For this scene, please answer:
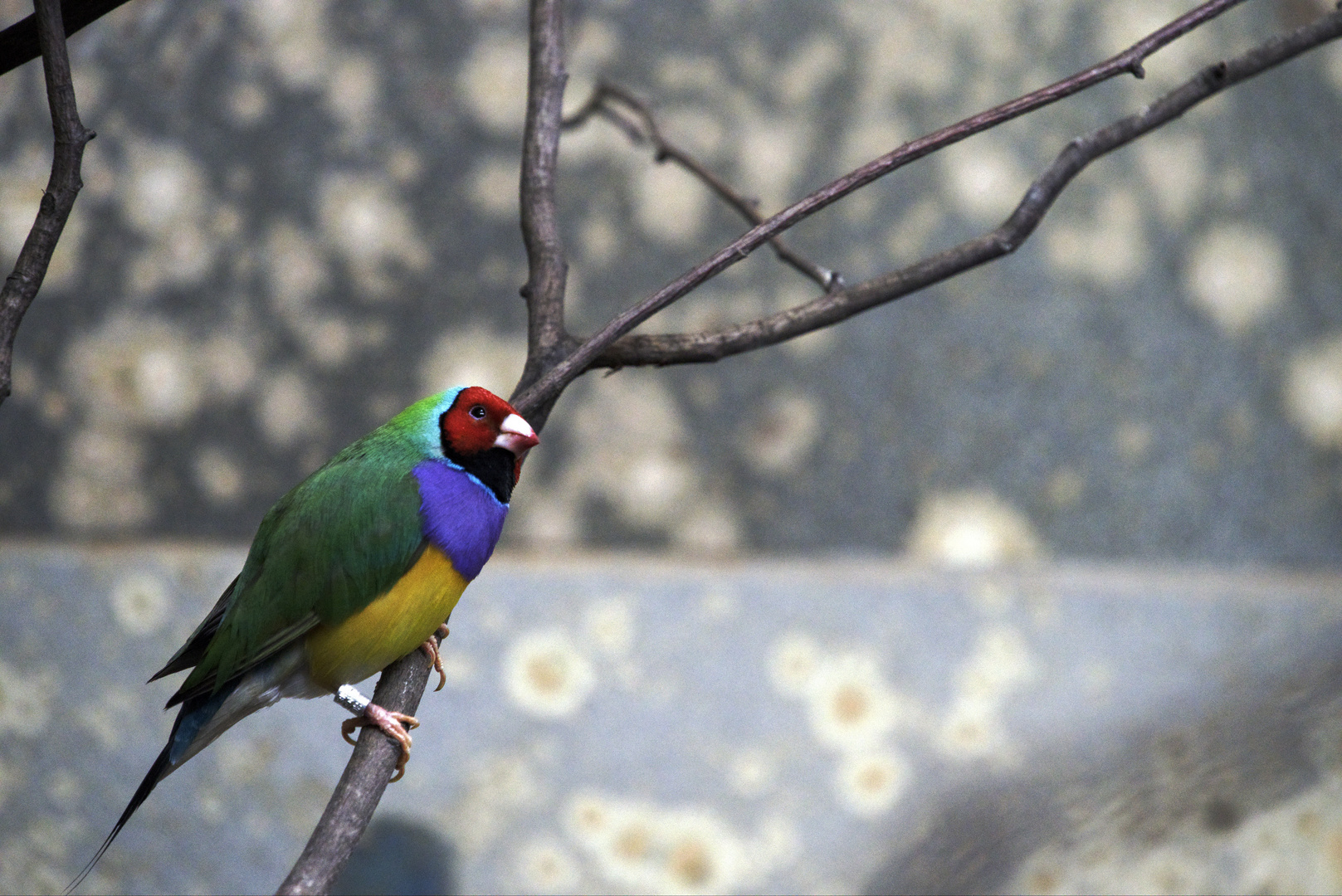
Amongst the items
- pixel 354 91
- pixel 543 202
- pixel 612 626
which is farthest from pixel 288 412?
pixel 543 202

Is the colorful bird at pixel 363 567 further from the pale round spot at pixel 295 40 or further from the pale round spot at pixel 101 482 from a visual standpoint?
the pale round spot at pixel 295 40

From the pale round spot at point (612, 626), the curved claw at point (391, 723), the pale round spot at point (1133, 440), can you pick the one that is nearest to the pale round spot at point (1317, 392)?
the pale round spot at point (1133, 440)

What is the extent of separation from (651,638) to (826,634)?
11.9 inches

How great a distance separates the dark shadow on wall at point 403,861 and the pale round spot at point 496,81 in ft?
4.04

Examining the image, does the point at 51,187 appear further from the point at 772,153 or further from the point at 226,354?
the point at 772,153

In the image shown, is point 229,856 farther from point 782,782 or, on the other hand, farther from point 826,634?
point 826,634

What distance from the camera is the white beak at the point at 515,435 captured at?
1.06m

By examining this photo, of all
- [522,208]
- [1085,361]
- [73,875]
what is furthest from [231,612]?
[1085,361]

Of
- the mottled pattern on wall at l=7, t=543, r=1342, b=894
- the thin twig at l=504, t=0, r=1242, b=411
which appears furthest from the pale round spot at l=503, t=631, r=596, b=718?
the thin twig at l=504, t=0, r=1242, b=411

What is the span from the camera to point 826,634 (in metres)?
2.11

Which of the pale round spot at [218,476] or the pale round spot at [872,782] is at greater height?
the pale round spot at [218,476]

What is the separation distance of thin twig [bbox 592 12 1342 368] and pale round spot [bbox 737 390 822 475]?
1.06m

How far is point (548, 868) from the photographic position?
6.35 feet

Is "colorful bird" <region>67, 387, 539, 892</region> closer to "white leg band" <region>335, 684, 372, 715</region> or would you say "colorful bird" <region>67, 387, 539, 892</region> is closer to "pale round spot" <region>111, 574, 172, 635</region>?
"white leg band" <region>335, 684, 372, 715</region>
